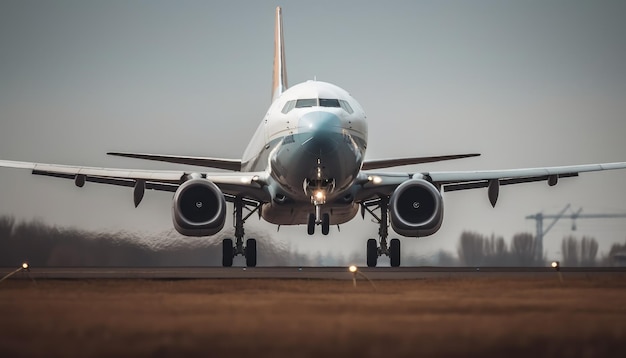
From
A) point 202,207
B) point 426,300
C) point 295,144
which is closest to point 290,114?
point 295,144

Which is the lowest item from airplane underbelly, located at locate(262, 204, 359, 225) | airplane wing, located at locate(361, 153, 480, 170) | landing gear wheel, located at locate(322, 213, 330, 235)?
landing gear wheel, located at locate(322, 213, 330, 235)

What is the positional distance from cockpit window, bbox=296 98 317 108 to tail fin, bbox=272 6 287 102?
14193 millimetres

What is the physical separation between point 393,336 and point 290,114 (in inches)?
854

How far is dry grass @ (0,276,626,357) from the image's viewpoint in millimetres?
7363

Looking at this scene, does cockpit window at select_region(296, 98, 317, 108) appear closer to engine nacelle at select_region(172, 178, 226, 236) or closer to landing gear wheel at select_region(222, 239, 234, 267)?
engine nacelle at select_region(172, 178, 226, 236)

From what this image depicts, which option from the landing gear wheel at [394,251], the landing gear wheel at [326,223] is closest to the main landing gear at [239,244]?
the landing gear wheel at [394,251]

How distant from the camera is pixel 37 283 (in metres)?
16.5

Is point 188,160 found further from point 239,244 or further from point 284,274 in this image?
point 284,274

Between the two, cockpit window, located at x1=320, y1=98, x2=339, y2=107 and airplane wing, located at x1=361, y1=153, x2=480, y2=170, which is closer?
cockpit window, located at x1=320, y1=98, x2=339, y2=107

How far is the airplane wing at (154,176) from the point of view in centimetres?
3241

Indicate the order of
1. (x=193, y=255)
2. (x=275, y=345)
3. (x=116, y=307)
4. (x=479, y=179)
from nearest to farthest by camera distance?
(x=275, y=345) → (x=116, y=307) → (x=479, y=179) → (x=193, y=255)

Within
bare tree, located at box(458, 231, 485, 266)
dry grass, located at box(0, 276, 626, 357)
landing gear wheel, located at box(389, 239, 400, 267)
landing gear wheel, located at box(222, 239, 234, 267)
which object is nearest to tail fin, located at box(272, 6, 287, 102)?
bare tree, located at box(458, 231, 485, 266)

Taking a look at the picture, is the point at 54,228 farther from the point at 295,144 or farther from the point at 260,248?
the point at 295,144

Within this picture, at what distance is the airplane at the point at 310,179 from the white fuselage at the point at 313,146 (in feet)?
0.10
